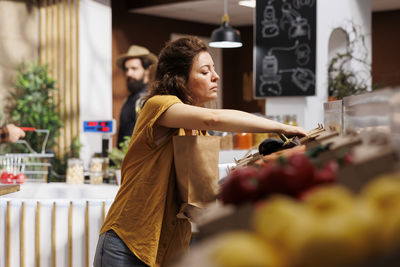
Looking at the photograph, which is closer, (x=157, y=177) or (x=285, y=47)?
(x=157, y=177)

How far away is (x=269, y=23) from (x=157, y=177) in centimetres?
439

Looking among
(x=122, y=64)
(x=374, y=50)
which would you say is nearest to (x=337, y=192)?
(x=122, y=64)

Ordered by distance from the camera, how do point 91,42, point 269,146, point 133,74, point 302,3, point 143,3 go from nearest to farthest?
point 269,146, point 302,3, point 133,74, point 91,42, point 143,3

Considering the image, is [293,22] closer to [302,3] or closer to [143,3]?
[302,3]

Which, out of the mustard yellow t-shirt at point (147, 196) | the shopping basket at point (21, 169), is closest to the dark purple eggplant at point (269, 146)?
the mustard yellow t-shirt at point (147, 196)

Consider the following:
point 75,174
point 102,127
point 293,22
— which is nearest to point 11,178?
point 75,174

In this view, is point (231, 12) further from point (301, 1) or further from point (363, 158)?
point (363, 158)

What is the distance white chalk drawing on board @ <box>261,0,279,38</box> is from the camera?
5.65m

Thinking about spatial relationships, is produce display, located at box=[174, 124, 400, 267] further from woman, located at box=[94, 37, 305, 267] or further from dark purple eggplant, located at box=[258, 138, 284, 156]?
woman, located at box=[94, 37, 305, 267]

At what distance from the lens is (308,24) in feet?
17.9

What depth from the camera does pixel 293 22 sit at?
5547 millimetres

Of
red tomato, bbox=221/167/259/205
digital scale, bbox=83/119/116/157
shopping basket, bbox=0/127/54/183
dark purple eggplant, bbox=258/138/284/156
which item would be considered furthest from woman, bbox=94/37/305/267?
digital scale, bbox=83/119/116/157

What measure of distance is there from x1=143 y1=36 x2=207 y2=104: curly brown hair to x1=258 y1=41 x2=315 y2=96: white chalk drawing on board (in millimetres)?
3879

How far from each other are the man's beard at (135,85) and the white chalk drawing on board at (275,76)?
1452 millimetres
